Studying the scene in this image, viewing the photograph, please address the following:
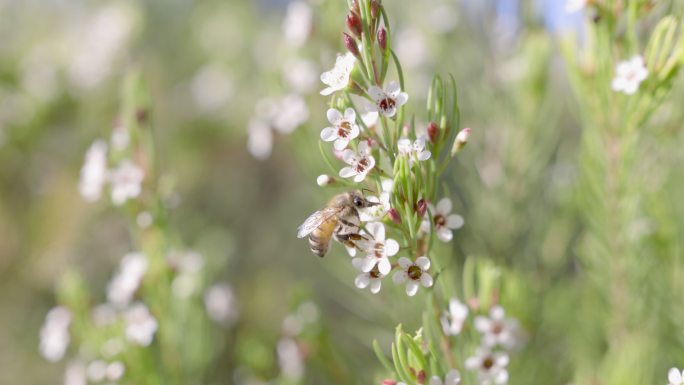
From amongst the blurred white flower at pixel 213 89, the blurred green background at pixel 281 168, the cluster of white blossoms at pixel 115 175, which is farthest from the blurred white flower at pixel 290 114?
the blurred white flower at pixel 213 89

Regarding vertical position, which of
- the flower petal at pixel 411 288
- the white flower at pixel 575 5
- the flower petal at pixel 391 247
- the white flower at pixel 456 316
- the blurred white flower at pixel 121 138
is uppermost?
the white flower at pixel 575 5

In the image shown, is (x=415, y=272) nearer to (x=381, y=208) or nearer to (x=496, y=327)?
(x=381, y=208)

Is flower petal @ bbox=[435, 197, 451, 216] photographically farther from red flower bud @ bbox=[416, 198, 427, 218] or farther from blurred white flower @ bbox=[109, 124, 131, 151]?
blurred white flower @ bbox=[109, 124, 131, 151]

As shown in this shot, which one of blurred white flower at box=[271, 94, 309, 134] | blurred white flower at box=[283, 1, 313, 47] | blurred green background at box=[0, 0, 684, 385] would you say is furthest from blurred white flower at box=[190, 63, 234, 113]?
blurred white flower at box=[271, 94, 309, 134]

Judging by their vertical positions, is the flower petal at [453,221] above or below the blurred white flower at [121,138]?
below

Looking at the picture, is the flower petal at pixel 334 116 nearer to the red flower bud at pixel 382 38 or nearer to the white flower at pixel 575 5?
the red flower bud at pixel 382 38
